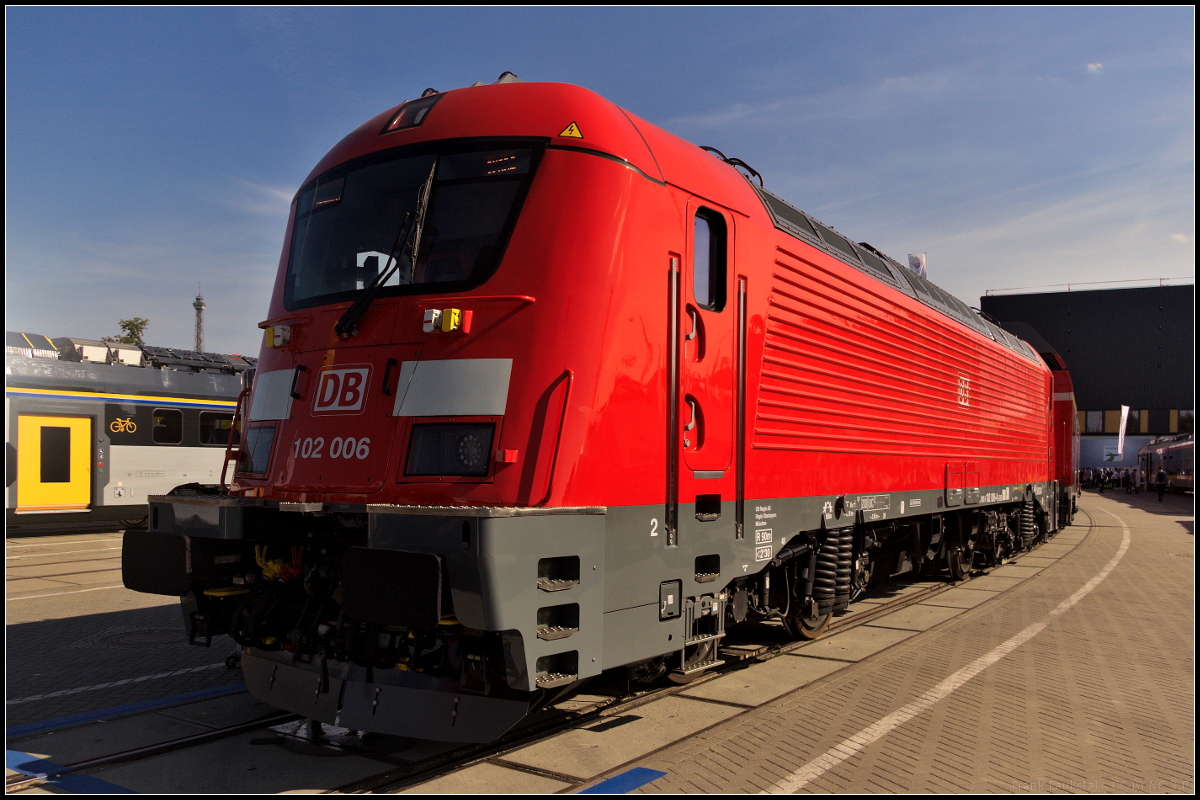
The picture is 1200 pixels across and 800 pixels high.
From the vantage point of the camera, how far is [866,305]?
811 centimetres

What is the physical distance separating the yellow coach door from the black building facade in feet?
204

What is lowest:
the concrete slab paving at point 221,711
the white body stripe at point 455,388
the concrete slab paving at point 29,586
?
Result: the concrete slab paving at point 29,586

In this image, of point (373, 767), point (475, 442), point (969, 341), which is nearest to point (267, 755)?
point (373, 767)

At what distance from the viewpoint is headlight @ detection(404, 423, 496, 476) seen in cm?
441

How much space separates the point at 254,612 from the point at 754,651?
430 centimetres

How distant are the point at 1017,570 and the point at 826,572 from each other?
845 cm

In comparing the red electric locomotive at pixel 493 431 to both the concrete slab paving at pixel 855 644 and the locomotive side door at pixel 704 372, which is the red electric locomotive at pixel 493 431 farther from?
the concrete slab paving at pixel 855 644

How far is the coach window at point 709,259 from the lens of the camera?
557cm

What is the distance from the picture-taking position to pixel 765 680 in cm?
653

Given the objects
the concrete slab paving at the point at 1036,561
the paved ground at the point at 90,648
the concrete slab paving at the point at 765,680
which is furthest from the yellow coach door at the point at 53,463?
the concrete slab paving at the point at 1036,561

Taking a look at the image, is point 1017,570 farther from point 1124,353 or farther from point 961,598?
point 1124,353

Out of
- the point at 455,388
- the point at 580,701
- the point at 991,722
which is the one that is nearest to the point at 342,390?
the point at 455,388

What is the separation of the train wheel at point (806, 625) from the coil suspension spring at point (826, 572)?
29 centimetres

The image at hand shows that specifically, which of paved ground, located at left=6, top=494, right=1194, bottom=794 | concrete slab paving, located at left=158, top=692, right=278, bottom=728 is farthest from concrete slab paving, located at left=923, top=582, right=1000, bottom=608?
concrete slab paving, located at left=158, top=692, right=278, bottom=728
